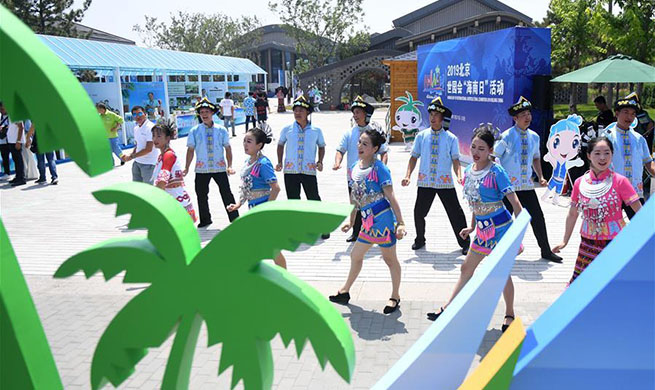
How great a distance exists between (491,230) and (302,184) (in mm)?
3504

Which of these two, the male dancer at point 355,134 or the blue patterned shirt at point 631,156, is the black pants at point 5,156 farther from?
the blue patterned shirt at point 631,156

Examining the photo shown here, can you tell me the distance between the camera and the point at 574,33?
2209 centimetres

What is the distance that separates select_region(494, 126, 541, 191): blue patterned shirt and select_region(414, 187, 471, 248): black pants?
0.70 meters

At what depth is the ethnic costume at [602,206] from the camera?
422cm

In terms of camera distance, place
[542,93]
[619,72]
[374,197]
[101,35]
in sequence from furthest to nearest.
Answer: [101,35] → [542,93] → [619,72] → [374,197]

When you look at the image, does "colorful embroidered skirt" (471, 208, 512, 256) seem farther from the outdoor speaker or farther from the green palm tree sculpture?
the outdoor speaker

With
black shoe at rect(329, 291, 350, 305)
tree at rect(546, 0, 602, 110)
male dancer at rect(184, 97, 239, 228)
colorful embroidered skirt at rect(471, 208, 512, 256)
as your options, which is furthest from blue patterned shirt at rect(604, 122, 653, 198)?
tree at rect(546, 0, 602, 110)

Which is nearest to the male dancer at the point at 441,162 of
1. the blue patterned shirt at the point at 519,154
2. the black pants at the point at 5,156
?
the blue patterned shirt at the point at 519,154

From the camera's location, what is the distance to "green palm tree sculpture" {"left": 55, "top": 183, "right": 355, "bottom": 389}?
186 centimetres

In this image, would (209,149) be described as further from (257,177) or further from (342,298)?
(342,298)

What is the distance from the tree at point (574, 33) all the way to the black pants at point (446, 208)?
611 inches

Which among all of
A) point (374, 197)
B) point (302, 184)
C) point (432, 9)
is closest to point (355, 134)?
point (302, 184)

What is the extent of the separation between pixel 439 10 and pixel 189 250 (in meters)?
42.1

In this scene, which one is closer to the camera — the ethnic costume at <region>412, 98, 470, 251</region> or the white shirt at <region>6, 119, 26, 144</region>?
the ethnic costume at <region>412, 98, 470, 251</region>
